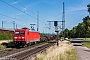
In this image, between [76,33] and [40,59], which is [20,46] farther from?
[76,33]

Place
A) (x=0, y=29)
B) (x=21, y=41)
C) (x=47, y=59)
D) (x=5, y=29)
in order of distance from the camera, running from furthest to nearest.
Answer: (x=5, y=29) → (x=0, y=29) → (x=21, y=41) → (x=47, y=59)

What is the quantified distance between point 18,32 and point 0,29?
85.6 ft

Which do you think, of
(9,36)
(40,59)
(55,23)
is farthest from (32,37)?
(40,59)

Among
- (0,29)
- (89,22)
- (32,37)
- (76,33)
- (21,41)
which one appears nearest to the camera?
(21,41)

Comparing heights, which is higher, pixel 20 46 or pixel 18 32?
pixel 18 32

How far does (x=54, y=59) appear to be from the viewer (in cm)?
1570

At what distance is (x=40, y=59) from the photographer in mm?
15797

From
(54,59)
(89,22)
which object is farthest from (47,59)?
(89,22)

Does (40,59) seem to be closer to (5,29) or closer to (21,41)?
(21,41)

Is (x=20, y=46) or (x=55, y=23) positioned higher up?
(x=55, y=23)

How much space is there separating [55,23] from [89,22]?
42.8 meters

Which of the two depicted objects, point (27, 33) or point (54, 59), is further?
point (27, 33)

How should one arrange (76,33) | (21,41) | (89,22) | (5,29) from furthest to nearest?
1. (76,33)
2. (89,22)
3. (5,29)
4. (21,41)

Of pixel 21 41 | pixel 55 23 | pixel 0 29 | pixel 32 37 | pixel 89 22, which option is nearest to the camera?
pixel 55 23
